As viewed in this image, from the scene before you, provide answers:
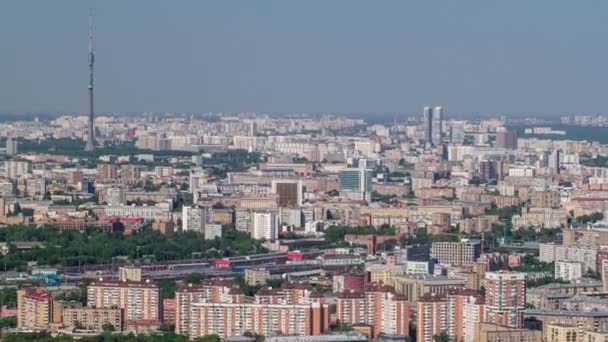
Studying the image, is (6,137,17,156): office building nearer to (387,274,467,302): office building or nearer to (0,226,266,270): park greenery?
(0,226,266,270): park greenery

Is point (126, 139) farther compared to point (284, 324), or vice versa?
point (126, 139)

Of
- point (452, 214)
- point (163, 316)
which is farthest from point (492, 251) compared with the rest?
point (163, 316)

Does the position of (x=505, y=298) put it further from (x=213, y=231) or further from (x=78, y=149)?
(x=78, y=149)

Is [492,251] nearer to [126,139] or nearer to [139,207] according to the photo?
[139,207]

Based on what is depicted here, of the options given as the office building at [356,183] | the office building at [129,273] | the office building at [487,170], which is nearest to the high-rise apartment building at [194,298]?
the office building at [129,273]

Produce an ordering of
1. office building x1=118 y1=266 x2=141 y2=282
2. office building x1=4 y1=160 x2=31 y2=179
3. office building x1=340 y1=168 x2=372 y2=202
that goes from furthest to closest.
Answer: office building x1=4 y1=160 x2=31 y2=179
office building x1=340 y1=168 x2=372 y2=202
office building x1=118 y1=266 x2=141 y2=282

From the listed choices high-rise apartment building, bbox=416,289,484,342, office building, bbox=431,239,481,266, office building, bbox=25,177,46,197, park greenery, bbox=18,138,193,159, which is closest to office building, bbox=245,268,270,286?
office building, bbox=431,239,481,266

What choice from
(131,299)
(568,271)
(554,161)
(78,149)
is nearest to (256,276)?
(131,299)
